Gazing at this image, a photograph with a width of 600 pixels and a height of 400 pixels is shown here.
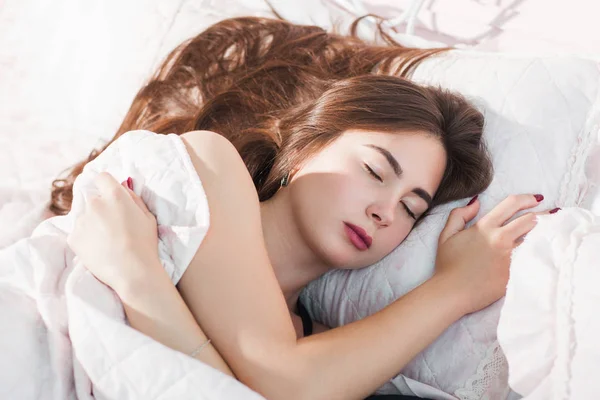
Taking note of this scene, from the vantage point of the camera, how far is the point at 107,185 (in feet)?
3.85

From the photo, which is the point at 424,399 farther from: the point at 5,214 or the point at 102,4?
the point at 102,4

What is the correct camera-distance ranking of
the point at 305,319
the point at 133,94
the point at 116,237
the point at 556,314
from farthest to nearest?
1. the point at 133,94
2. the point at 305,319
3. the point at 116,237
4. the point at 556,314

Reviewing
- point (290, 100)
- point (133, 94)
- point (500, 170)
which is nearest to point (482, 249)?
point (500, 170)

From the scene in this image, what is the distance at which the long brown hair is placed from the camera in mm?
1403

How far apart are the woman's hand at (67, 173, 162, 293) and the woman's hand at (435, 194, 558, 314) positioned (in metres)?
0.55

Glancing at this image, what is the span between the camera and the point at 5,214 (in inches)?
58.5

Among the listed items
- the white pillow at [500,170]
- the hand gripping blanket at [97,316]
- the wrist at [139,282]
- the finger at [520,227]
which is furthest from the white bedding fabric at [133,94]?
the wrist at [139,282]

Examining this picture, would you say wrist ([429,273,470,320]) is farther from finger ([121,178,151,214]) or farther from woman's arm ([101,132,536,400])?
finger ([121,178,151,214])

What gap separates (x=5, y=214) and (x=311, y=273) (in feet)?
2.22

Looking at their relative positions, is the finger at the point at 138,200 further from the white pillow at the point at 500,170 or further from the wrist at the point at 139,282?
the white pillow at the point at 500,170

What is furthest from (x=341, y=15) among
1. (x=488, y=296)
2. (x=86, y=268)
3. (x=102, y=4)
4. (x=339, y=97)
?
(x=86, y=268)

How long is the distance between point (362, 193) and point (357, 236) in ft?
0.27

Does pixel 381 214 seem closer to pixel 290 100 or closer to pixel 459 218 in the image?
pixel 459 218

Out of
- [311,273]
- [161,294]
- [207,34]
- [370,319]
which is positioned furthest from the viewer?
[207,34]
